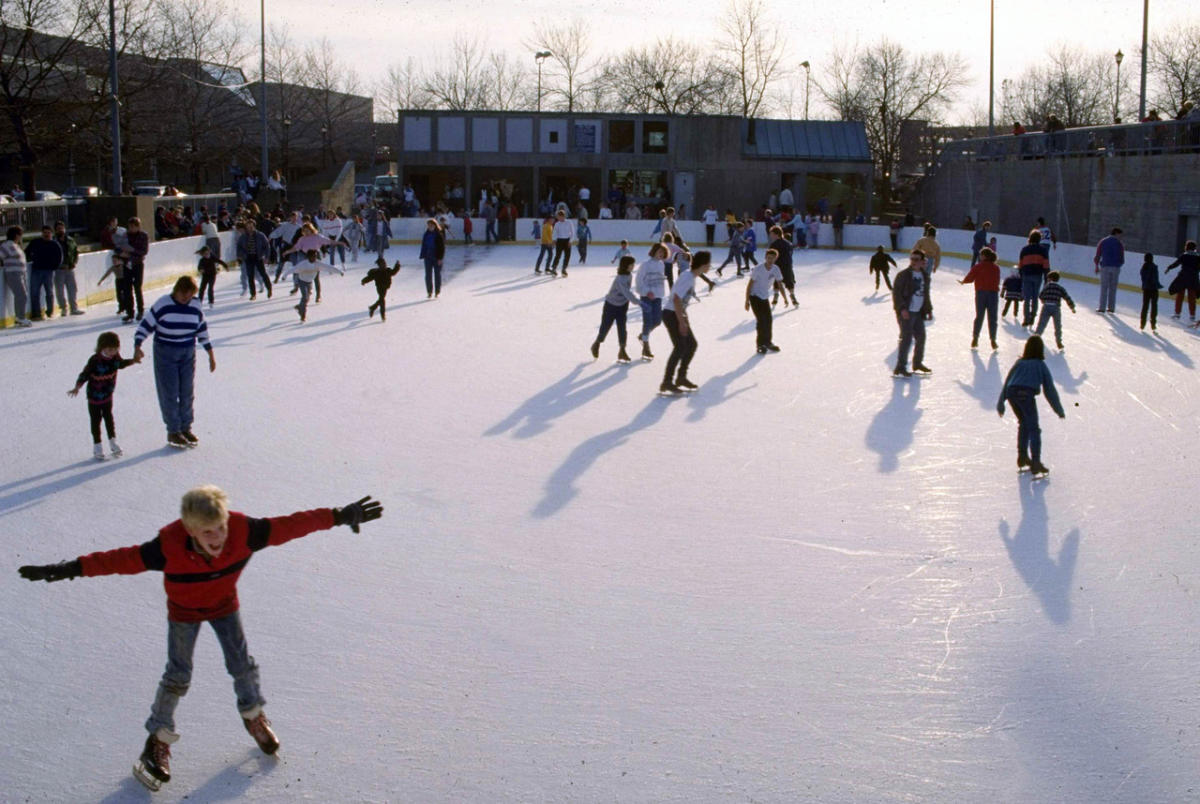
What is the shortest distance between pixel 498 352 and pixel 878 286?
10219 millimetres

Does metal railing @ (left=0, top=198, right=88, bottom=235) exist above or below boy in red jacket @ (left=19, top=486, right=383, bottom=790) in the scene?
above

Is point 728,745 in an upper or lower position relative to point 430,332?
lower

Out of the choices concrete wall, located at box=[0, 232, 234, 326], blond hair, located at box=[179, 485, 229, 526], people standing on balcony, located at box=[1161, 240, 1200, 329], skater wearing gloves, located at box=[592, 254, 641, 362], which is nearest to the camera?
blond hair, located at box=[179, 485, 229, 526]

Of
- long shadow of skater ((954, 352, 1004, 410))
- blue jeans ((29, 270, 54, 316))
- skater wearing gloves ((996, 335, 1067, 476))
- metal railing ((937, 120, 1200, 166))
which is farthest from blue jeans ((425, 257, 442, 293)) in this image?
metal railing ((937, 120, 1200, 166))

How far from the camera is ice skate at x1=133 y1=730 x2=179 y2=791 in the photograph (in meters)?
4.10

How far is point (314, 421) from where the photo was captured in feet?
33.0

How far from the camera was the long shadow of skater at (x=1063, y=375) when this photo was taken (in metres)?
12.1

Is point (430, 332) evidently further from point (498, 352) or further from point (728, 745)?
point (728, 745)

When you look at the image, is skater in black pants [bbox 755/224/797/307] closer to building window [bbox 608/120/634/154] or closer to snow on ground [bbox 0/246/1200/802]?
snow on ground [bbox 0/246/1200/802]

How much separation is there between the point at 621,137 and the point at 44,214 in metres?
24.5

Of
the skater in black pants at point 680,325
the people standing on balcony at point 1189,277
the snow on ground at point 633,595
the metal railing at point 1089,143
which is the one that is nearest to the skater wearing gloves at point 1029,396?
the snow on ground at point 633,595

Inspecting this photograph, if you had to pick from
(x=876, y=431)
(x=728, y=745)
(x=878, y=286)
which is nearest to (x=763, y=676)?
(x=728, y=745)

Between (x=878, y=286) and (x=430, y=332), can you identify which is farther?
(x=878, y=286)

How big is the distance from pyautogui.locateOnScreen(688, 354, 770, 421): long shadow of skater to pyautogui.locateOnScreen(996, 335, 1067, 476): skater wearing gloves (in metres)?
2.83
